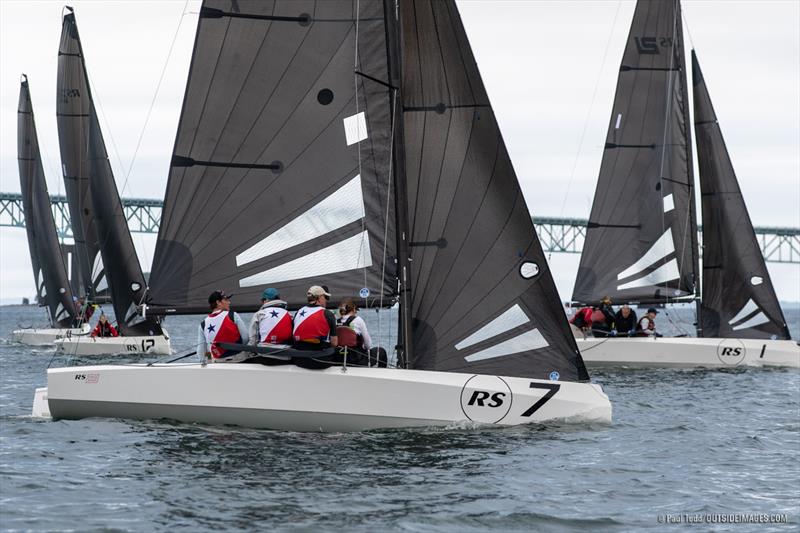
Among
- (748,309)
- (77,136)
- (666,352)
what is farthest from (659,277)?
(77,136)

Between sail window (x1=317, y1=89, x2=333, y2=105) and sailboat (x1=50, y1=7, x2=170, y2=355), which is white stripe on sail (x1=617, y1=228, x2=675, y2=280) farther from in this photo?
sail window (x1=317, y1=89, x2=333, y2=105)

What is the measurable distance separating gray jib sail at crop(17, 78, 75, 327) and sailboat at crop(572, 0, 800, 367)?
14405 millimetres

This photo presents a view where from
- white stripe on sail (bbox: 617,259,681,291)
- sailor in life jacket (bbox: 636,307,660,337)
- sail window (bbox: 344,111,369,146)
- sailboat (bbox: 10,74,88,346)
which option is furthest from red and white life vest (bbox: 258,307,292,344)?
sailboat (bbox: 10,74,88,346)

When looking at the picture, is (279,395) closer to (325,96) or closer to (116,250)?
(325,96)

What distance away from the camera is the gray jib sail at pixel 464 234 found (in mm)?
11750

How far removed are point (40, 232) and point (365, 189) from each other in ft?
71.7

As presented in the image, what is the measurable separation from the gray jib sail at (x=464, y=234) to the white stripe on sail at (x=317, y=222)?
52 centimetres

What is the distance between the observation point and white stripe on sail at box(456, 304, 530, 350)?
38.5 feet

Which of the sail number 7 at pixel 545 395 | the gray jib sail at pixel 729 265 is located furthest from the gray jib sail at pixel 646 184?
the sail number 7 at pixel 545 395

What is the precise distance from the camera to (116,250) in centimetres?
2578

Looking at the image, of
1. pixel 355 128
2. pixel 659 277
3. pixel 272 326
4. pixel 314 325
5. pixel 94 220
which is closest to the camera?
pixel 314 325

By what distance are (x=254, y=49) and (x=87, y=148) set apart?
16905mm

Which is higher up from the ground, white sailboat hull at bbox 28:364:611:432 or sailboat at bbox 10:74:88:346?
sailboat at bbox 10:74:88:346

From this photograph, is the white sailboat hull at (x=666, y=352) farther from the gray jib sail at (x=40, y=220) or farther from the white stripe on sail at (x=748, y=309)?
the gray jib sail at (x=40, y=220)
